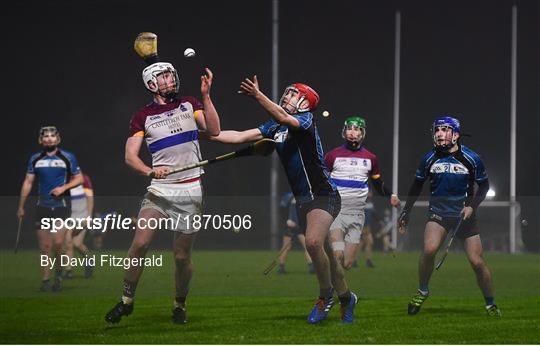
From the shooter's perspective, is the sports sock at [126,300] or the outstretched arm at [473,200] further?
the outstretched arm at [473,200]

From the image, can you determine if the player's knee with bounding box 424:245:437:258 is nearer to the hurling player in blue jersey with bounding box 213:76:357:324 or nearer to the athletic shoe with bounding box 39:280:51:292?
the hurling player in blue jersey with bounding box 213:76:357:324

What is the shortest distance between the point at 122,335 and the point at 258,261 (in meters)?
14.3

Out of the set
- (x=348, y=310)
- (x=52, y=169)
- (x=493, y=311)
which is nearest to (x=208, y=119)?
(x=348, y=310)

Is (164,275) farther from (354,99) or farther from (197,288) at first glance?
(354,99)

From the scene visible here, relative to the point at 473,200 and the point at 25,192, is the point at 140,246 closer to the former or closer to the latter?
the point at 473,200

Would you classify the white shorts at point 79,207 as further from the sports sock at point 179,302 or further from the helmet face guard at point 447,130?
the helmet face guard at point 447,130

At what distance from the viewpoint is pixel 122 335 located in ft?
31.1

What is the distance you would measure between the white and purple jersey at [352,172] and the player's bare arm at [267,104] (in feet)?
16.1

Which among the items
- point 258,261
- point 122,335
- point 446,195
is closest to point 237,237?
point 258,261

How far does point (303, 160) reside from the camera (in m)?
9.98

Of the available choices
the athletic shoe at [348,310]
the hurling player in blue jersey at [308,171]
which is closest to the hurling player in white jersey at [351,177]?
the athletic shoe at [348,310]

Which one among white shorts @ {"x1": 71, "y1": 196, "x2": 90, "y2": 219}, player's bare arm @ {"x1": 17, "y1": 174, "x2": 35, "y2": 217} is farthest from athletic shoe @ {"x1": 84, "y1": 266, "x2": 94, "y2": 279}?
player's bare arm @ {"x1": 17, "y1": 174, "x2": 35, "y2": 217}

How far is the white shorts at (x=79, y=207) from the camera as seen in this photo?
18405mm

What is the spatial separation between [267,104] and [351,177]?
18.8 feet
